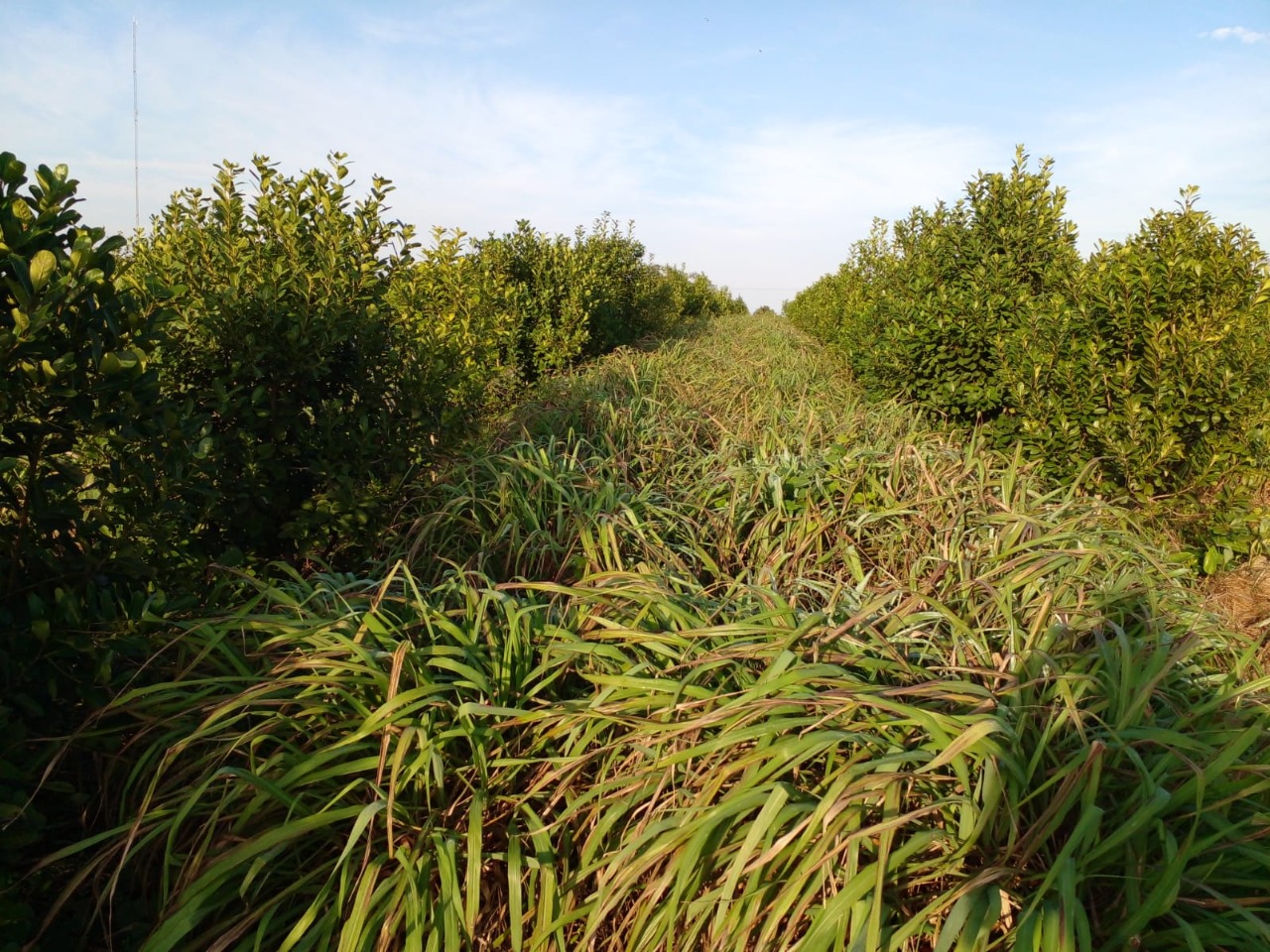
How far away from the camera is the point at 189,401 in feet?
7.14

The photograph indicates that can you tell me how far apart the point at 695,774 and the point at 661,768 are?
0.08 metres

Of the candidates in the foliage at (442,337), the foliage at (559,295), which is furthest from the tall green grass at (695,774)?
the foliage at (559,295)

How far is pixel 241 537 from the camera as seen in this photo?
9.16 feet

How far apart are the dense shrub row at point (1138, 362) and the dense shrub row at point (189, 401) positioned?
10.3ft

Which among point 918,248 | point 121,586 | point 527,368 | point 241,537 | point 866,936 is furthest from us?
point 527,368

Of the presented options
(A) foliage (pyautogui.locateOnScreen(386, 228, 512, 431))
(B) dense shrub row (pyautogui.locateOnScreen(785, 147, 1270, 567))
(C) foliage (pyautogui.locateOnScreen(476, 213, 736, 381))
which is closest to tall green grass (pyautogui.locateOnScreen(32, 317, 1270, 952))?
(A) foliage (pyautogui.locateOnScreen(386, 228, 512, 431))

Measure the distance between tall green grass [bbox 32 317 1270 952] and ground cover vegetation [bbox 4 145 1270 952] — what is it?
1 centimetres

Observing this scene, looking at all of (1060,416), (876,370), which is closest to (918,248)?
(876,370)

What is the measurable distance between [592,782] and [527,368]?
6.14 meters

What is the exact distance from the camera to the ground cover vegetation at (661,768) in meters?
1.49

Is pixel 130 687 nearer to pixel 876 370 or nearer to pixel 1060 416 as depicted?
pixel 1060 416

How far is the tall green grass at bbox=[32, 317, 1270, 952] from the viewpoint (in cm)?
148

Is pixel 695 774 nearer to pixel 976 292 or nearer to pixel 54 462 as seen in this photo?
pixel 54 462

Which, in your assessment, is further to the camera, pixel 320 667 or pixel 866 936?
pixel 320 667
